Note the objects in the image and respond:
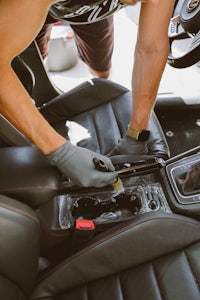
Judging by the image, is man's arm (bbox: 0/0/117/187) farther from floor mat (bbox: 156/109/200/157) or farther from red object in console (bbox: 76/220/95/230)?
floor mat (bbox: 156/109/200/157)

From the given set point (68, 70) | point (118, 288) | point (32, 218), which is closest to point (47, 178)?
point (32, 218)

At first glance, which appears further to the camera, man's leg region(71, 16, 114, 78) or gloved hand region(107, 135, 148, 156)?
man's leg region(71, 16, 114, 78)

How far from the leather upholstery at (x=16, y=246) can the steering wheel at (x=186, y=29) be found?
0.51 m

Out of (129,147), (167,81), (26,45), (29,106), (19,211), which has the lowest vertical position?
(167,81)

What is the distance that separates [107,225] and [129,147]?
25 cm

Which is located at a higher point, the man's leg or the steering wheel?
the steering wheel

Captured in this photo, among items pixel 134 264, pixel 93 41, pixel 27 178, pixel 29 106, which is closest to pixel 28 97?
pixel 29 106

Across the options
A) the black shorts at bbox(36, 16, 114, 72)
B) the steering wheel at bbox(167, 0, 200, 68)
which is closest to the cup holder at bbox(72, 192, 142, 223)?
the steering wheel at bbox(167, 0, 200, 68)

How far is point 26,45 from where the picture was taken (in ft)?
2.99

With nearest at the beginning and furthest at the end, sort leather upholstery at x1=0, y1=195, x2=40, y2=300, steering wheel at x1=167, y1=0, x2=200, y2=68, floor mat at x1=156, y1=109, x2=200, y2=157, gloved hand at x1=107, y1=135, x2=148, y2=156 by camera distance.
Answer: leather upholstery at x1=0, y1=195, x2=40, y2=300
steering wheel at x1=167, y1=0, x2=200, y2=68
gloved hand at x1=107, y1=135, x2=148, y2=156
floor mat at x1=156, y1=109, x2=200, y2=157

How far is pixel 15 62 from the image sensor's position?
1.24 metres

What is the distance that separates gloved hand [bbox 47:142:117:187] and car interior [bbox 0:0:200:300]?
0.12 feet

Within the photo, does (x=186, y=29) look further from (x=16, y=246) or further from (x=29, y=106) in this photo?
(x=16, y=246)

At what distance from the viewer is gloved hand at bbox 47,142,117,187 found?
991 millimetres
